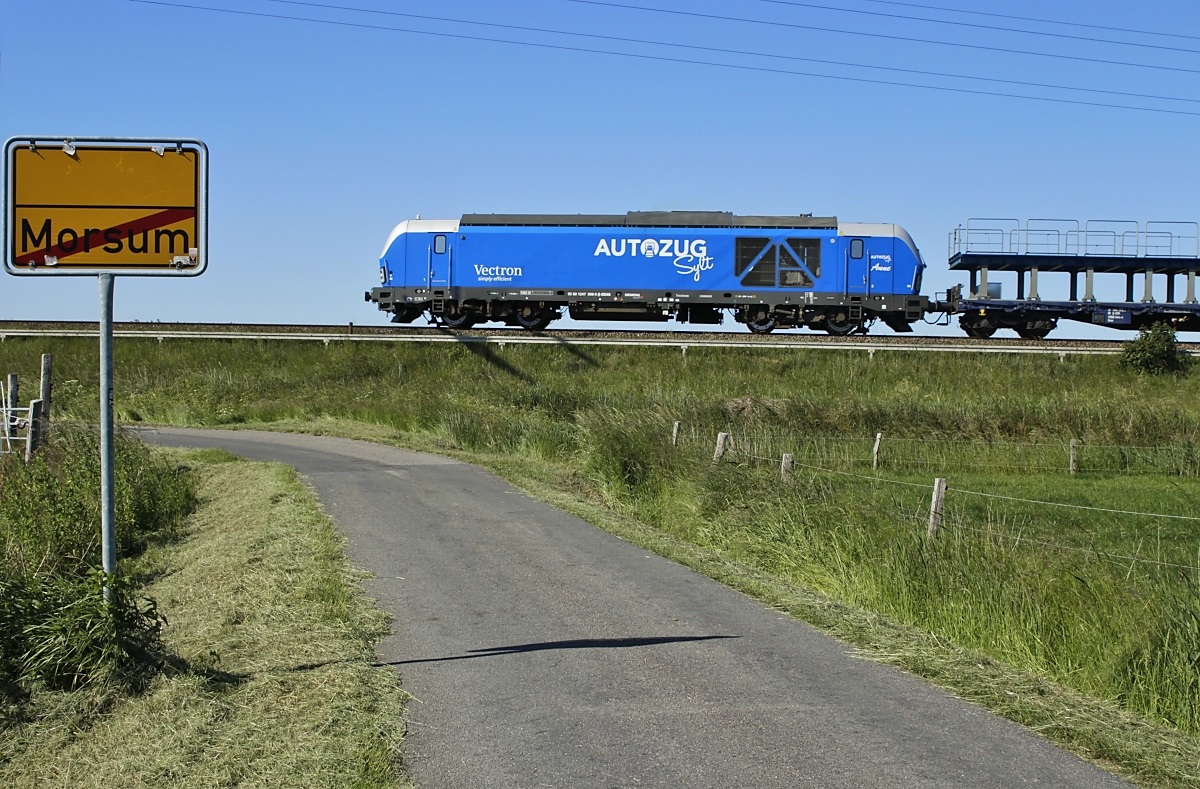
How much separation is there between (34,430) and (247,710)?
13.3 meters

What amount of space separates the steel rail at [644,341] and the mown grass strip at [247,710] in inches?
996

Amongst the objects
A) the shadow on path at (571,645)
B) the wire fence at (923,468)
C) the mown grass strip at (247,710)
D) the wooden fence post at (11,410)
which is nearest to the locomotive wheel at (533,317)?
the wire fence at (923,468)

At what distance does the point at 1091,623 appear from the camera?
8078 mm

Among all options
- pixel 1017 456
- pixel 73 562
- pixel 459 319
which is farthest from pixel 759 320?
pixel 73 562

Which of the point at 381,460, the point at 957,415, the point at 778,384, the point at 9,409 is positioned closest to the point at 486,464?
the point at 381,460

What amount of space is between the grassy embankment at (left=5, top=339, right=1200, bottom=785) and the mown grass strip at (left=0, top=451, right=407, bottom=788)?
10.9 feet

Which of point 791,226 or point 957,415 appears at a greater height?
point 791,226

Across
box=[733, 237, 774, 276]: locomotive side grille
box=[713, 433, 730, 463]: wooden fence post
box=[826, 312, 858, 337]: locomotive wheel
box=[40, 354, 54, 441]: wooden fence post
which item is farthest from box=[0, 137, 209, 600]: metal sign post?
box=[826, 312, 858, 337]: locomotive wheel

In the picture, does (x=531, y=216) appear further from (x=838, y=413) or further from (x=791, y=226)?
(x=838, y=413)

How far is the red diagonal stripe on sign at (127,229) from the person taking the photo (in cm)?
589

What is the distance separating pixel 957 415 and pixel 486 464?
1238 cm

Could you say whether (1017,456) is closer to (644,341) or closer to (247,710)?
(644,341)

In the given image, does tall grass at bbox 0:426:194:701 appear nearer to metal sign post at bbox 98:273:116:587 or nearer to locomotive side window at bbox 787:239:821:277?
metal sign post at bbox 98:273:116:587

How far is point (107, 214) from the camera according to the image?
6016 mm
